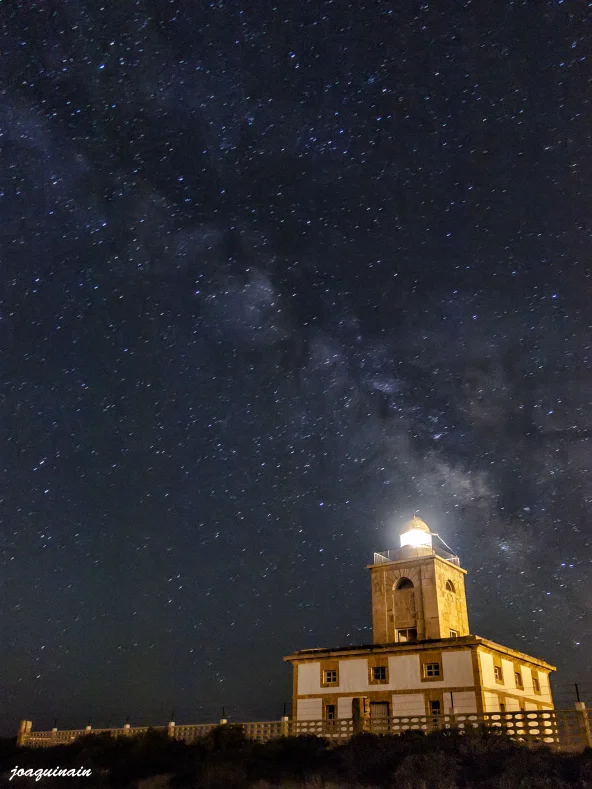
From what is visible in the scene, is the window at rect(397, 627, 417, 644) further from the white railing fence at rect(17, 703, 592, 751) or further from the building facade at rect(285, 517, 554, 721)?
the white railing fence at rect(17, 703, 592, 751)

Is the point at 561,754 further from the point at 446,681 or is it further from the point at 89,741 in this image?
the point at 89,741

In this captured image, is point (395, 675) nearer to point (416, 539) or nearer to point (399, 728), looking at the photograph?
point (399, 728)

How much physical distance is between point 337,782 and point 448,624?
56.5 feet

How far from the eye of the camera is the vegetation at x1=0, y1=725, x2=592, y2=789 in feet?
47.1

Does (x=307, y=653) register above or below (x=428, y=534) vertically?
below

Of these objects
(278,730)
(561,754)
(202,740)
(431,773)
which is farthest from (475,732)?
(202,740)

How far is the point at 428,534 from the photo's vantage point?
35156 millimetres

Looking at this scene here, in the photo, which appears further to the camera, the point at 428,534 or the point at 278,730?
the point at 428,534

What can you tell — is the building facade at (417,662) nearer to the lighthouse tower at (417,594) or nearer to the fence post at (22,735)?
the lighthouse tower at (417,594)

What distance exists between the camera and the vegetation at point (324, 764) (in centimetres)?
1435

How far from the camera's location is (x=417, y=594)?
105ft

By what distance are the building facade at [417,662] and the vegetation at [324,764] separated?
124 inches

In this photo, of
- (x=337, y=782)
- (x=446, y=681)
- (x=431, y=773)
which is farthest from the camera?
(x=446, y=681)

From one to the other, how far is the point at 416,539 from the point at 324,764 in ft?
59.4
